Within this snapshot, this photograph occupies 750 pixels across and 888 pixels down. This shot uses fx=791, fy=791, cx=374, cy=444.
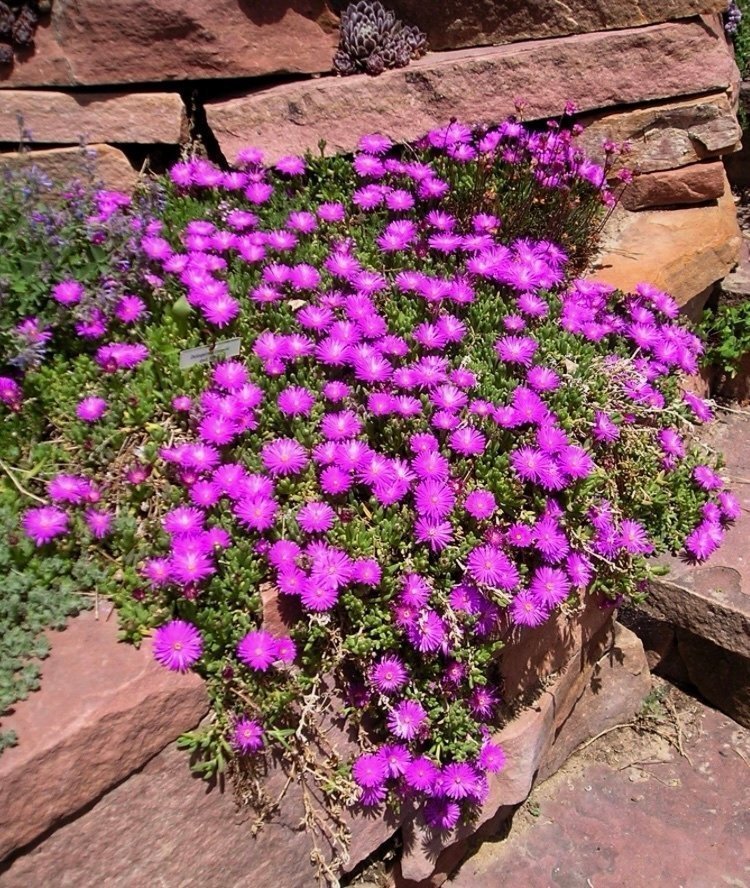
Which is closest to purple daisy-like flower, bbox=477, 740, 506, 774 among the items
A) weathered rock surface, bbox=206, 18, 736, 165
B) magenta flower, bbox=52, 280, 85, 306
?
magenta flower, bbox=52, 280, 85, 306

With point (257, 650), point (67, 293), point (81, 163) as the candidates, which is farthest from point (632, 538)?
point (81, 163)

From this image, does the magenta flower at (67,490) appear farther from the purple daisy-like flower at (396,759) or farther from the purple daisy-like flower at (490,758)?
the purple daisy-like flower at (490,758)

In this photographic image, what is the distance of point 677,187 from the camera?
395 centimetres

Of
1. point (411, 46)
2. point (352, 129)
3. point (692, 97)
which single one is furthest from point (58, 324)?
point (692, 97)

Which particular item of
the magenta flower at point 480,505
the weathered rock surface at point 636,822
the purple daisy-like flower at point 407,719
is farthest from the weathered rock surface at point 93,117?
the weathered rock surface at point 636,822

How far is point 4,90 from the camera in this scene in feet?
11.7

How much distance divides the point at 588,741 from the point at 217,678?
1.77m

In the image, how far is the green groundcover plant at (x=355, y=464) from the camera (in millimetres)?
2225

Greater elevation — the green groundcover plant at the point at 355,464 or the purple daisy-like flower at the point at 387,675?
the green groundcover plant at the point at 355,464

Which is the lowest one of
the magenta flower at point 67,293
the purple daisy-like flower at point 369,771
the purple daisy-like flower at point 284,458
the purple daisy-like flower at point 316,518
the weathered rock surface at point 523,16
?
the purple daisy-like flower at point 369,771

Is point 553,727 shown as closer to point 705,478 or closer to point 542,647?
point 542,647

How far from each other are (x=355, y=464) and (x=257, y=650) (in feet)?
2.04

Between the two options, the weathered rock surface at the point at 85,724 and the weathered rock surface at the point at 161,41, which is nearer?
the weathered rock surface at the point at 85,724

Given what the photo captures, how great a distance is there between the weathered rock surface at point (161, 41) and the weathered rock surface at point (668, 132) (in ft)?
4.94
